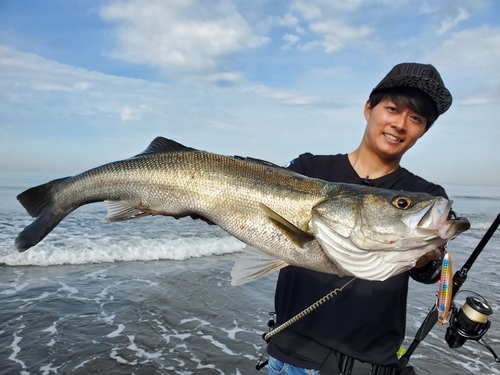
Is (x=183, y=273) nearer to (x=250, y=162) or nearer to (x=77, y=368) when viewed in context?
(x=77, y=368)

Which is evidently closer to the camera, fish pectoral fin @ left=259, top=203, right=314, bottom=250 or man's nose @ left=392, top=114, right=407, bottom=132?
fish pectoral fin @ left=259, top=203, right=314, bottom=250

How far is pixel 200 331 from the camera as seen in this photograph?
22.6 feet

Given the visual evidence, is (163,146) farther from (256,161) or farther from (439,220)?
(439,220)

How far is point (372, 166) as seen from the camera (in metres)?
3.12

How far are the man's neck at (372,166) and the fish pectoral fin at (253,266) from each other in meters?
1.10

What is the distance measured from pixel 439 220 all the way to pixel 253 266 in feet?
3.92

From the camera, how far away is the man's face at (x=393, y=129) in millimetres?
2941

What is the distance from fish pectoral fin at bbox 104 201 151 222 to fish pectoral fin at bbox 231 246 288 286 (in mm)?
923

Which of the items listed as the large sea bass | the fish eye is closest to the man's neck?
the large sea bass

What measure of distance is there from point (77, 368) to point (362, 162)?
501 centimetres

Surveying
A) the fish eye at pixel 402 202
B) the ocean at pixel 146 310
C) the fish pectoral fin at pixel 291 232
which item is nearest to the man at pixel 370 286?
the fish eye at pixel 402 202

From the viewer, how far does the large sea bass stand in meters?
2.34

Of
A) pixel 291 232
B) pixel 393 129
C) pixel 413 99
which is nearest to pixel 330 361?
pixel 291 232

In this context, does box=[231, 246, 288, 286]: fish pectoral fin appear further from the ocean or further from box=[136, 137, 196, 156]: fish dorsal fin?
the ocean
